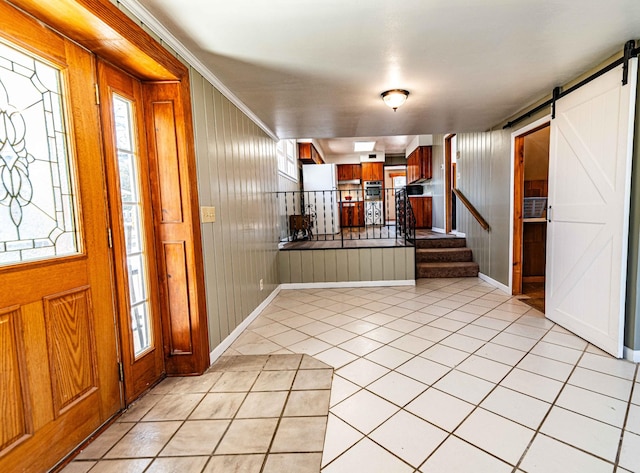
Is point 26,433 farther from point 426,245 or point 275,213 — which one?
A: point 426,245

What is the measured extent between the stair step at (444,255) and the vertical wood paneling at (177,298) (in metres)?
4.10

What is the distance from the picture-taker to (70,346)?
1415 millimetres

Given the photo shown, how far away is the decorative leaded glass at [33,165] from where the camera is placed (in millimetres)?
1201

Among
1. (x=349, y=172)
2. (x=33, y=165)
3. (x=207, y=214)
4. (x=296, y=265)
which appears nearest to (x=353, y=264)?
(x=296, y=265)

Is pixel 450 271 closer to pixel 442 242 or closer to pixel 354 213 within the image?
pixel 442 242

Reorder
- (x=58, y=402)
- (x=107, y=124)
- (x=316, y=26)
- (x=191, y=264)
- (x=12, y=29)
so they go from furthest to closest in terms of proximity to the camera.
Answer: (x=191, y=264), (x=316, y=26), (x=107, y=124), (x=58, y=402), (x=12, y=29)

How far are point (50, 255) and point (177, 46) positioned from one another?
4.95ft

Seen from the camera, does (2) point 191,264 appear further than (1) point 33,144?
Yes

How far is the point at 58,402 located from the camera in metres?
1.35

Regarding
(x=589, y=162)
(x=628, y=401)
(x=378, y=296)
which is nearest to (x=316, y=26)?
(x=589, y=162)

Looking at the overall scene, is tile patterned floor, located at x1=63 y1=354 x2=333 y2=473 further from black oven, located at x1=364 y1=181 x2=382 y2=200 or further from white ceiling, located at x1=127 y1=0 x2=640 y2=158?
black oven, located at x1=364 y1=181 x2=382 y2=200

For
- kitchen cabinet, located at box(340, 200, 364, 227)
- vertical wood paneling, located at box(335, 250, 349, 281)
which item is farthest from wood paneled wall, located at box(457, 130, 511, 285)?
kitchen cabinet, located at box(340, 200, 364, 227)

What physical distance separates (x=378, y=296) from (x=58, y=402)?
330 cm

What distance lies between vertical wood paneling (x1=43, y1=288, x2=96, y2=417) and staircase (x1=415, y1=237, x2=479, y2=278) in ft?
14.4
